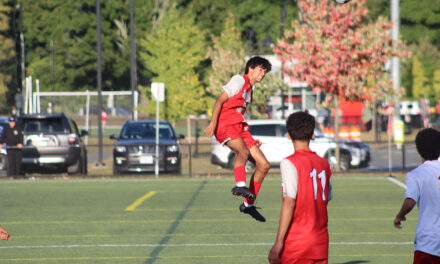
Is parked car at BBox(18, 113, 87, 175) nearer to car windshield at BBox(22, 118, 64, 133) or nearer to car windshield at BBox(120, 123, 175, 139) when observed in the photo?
car windshield at BBox(22, 118, 64, 133)

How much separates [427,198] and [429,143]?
17.6 inches

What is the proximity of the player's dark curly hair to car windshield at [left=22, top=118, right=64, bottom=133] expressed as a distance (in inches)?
756

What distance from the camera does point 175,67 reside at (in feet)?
136

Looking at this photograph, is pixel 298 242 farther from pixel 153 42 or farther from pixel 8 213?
pixel 153 42

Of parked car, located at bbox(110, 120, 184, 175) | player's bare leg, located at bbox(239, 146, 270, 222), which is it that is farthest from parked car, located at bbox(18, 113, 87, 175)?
player's bare leg, located at bbox(239, 146, 270, 222)

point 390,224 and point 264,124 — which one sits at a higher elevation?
point 264,124

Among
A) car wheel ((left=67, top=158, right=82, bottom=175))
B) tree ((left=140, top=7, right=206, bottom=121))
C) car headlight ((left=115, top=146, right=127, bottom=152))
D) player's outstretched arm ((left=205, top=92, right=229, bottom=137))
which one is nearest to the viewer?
player's outstretched arm ((left=205, top=92, right=229, bottom=137))

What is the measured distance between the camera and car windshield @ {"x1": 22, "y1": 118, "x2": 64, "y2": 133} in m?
24.6

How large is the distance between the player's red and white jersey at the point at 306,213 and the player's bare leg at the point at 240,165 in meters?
2.45

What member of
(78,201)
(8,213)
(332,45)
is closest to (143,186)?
(78,201)

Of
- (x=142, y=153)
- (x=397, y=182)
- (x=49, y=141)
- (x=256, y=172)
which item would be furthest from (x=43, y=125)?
(x=256, y=172)

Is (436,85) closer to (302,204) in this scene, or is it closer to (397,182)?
(397,182)

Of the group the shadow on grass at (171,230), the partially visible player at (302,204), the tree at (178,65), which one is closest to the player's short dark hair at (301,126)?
the partially visible player at (302,204)

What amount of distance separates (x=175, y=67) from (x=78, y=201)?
22.9 m
